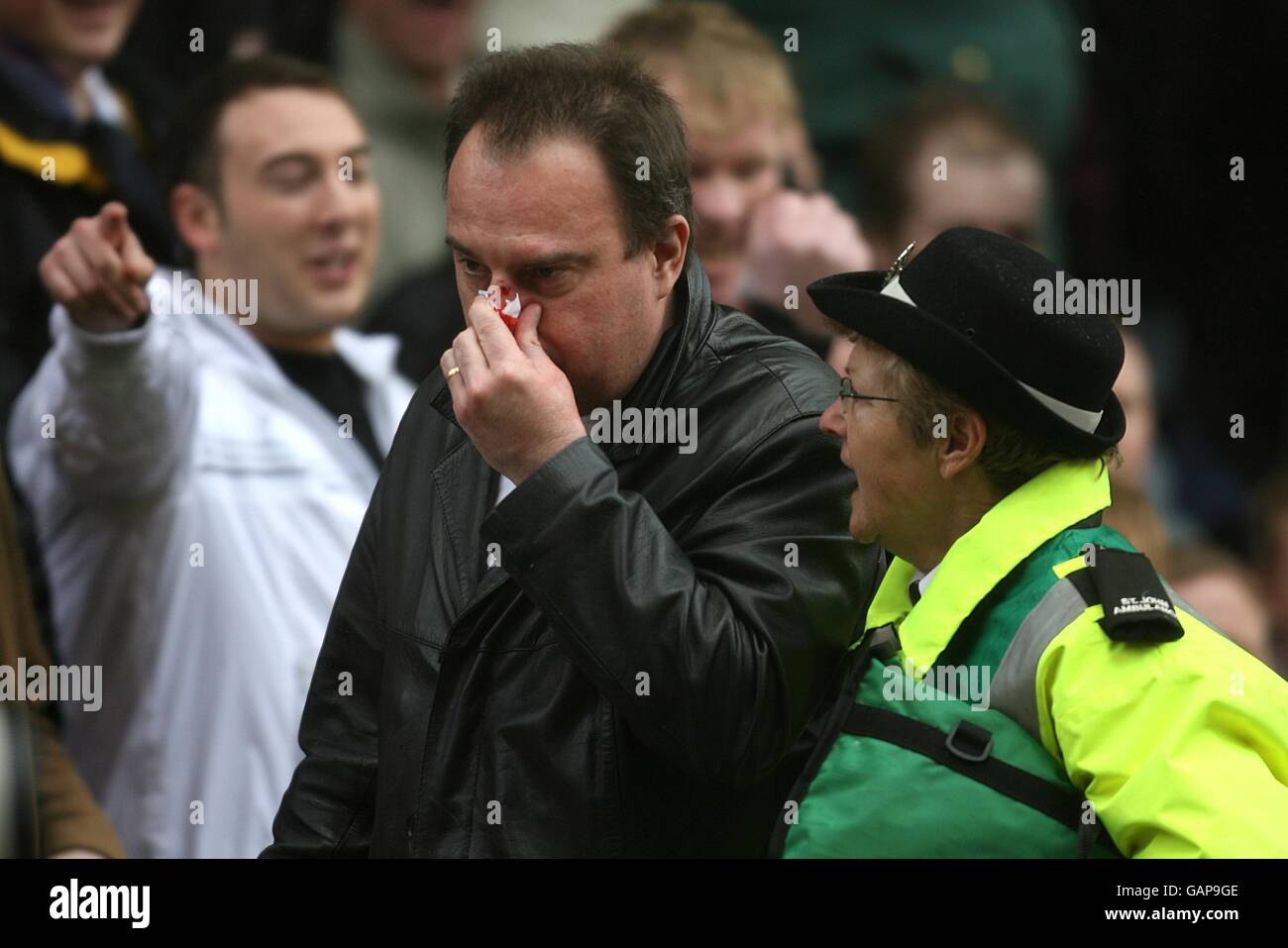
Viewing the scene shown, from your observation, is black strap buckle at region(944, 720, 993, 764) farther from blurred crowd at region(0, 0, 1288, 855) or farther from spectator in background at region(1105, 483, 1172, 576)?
spectator in background at region(1105, 483, 1172, 576)

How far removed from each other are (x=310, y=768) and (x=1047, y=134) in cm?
389

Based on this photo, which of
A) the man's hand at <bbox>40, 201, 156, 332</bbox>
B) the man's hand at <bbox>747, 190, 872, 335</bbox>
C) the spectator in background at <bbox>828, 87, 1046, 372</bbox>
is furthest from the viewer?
the spectator in background at <bbox>828, 87, 1046, 372</bbox>

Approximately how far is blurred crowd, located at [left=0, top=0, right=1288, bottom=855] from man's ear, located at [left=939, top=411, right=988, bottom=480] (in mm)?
1178

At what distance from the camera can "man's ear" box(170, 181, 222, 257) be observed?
15.9 feet

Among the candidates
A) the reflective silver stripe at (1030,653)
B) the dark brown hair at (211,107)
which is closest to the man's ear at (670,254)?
the reflective silver stripe at (1030,653)

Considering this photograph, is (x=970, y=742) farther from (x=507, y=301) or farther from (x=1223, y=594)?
(x=1223, y=594)

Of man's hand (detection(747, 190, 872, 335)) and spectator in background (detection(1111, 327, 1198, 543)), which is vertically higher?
man's hand (detection(747, 190, 872, 335))

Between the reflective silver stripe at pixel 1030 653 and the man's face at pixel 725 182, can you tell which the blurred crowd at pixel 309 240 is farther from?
the reflective silver stripe at pixel 1030 653

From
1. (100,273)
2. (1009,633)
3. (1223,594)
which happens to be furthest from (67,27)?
(1223,594)

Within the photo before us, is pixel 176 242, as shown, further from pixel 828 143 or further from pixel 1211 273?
pixel 1211 273

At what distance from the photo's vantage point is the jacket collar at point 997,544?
2.46 m

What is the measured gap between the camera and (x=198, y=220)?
486 centimetres

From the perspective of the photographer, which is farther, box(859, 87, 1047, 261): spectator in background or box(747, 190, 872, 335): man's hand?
box(859, 87, 1047, 261): spectator in background

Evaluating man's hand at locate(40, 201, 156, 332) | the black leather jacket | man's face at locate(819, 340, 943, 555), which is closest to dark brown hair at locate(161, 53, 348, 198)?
man's hand at locate(40, 201, 156, 332)
